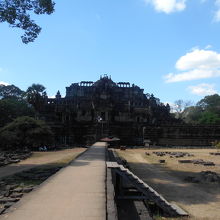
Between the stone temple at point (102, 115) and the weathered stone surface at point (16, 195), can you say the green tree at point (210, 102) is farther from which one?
the weathered stone surface at point (16, 195)

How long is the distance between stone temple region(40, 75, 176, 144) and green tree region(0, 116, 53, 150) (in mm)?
11965

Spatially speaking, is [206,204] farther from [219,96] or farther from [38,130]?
[219,96]

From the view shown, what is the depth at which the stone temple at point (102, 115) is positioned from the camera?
166 ft

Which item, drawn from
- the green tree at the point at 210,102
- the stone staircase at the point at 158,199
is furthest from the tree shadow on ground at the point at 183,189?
the green tree at the point at 210,102

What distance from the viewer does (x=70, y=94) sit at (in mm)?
69938

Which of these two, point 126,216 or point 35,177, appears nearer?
point 126,216

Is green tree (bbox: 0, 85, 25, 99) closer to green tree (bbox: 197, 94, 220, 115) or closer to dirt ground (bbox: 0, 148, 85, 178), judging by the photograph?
green tree (bbox: 197, 94, 220, 115)

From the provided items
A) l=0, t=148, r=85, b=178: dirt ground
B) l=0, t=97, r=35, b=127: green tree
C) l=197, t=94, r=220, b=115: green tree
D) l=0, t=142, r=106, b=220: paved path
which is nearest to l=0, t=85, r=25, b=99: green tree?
l=0, t=97, r=35, b=127: green tree

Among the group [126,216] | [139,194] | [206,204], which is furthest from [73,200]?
[206,204]

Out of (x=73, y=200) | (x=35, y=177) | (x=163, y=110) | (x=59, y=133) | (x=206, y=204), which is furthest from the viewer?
(x=163, y=110)

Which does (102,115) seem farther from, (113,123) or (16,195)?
(16,195)

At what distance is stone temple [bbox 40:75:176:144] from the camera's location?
166 ft

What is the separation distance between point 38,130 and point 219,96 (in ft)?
216

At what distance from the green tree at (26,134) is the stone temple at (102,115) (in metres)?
12.0
